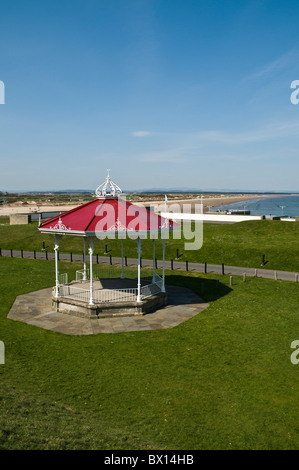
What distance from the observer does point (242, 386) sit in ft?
37.8

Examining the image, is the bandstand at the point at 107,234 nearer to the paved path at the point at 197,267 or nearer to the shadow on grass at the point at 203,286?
the shadow on grass at the point at 203,286

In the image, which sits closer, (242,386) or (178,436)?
(178,436)

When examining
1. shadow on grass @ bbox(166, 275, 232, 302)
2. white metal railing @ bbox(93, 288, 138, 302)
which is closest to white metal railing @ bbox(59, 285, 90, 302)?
white metal railing @ bbox(93, 288, 138, 302)

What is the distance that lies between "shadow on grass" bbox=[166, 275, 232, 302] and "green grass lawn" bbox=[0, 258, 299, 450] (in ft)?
11.8

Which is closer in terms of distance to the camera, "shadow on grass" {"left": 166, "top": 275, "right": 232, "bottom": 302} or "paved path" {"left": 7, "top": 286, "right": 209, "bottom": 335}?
"paved path" {"left": 7, "top": 286, "right": 209, "bottom": 335}

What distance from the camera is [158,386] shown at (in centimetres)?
1155

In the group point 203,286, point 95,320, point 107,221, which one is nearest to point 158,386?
point 95,320

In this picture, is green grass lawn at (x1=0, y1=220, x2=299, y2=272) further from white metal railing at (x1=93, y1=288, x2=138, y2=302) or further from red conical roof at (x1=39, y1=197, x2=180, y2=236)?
white metal railing at (x1=93, y1=288, x2=138, y2=302)

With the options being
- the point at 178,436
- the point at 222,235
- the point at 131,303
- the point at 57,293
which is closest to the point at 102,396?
the point at 178,436

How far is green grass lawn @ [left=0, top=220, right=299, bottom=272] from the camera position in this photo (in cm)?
3303

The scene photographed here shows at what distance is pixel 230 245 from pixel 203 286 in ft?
46.8

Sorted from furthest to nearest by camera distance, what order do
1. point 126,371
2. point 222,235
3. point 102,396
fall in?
point 222,235 < point 126,371 < point 102,396

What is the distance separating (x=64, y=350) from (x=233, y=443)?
7878 millimetres
